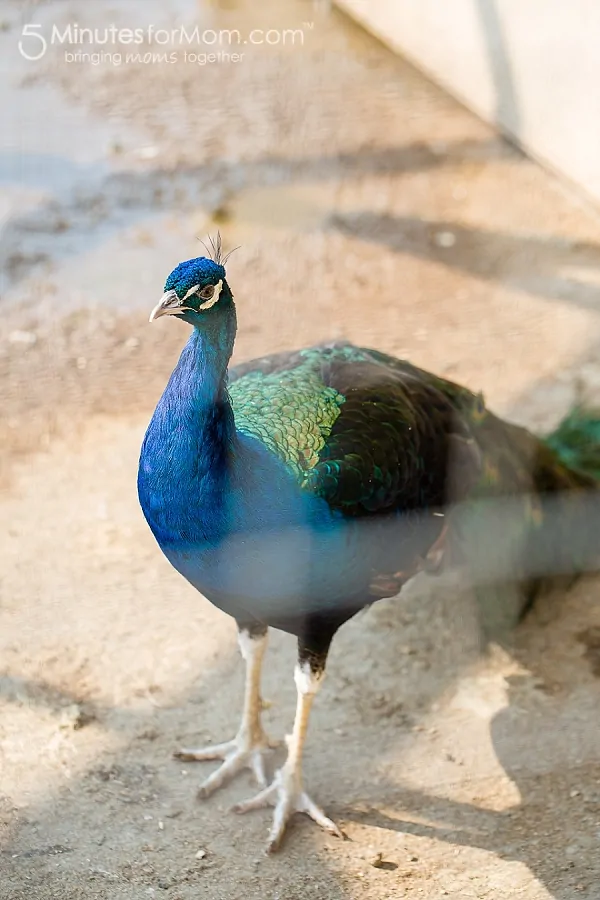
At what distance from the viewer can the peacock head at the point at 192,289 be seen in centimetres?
260

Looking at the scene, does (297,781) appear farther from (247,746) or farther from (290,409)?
(290,409)

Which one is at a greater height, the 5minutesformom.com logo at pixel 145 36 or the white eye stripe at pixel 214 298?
the 5minutesformom.com logo at pixel 145 36

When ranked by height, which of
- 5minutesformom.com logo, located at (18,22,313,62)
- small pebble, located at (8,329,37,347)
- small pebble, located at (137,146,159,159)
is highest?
5minutesformom.com logo, located at (18,22,313,62)

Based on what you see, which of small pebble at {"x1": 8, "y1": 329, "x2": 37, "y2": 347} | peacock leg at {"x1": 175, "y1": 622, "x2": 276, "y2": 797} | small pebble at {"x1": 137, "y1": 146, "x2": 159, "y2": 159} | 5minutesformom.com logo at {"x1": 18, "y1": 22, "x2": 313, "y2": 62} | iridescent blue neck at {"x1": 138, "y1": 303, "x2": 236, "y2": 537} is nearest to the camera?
iridescent blue neck at {"x1": 138, "y1": 303, "x2": 236, "y2": 537}

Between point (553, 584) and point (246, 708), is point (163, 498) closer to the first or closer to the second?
point (246, 708)

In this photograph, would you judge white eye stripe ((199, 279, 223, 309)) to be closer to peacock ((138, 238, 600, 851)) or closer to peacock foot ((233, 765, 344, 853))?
peacock ((138, 238, 600, 851))

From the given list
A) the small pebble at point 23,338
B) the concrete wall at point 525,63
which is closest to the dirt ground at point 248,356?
the small pebble at point 23,338

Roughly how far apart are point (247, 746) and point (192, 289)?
150cm

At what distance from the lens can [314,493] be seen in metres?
2.92

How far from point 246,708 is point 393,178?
389 cm

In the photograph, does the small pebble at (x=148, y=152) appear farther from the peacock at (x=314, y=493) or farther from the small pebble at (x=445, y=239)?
the peacock at (x=314, y=493)

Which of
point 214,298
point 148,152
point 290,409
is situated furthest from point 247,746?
point 148,152

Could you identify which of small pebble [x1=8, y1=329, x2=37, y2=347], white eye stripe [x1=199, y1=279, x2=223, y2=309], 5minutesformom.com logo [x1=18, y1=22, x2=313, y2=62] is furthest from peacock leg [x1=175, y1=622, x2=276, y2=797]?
5minutesformom.com logo [x1=18, y1=22, x2=313, y2=62]

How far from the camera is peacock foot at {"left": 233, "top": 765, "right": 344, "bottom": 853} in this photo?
3.19 meters
